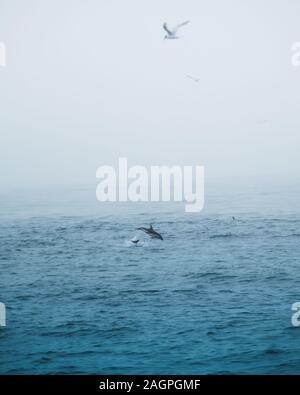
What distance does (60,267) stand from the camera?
1088 centimetres

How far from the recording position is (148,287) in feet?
32.8

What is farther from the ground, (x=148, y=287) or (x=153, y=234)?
(x=153, y=234)

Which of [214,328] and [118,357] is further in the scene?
[214,328]

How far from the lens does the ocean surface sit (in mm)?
7906

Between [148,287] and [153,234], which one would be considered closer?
[148,287]

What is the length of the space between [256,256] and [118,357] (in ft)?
15.0

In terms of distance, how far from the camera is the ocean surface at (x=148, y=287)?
7.91m

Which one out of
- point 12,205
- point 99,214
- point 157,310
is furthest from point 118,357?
point 12,205

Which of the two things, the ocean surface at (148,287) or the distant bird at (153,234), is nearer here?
the ocean surface at (148,287)

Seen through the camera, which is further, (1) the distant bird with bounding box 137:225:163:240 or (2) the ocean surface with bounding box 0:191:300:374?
(1) the distant bird with bounding box 137:225:163:240
